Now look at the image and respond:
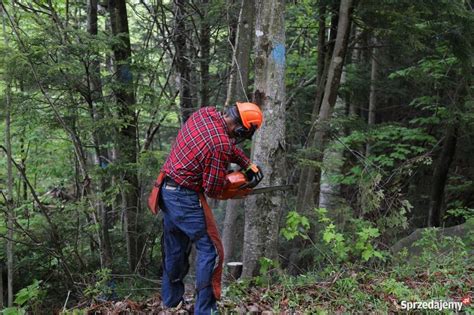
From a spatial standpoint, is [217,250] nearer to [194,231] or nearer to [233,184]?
[194,231]

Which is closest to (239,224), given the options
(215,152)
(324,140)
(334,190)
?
(334,190)

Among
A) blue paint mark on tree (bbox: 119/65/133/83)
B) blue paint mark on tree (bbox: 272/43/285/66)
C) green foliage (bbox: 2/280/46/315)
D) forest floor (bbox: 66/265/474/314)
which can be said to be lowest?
green foliage (bbox: 2/280/46/315)

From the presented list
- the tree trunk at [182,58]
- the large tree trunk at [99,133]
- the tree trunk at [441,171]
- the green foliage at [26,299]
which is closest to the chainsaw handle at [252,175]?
the large tree trunk at [99,133]

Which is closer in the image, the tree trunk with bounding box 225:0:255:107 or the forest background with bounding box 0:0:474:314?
the forest background with bounding box 0:0:474:314

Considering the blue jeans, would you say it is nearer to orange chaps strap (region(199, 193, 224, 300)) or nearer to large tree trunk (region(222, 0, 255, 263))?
orange chaps strap (region(199, 193, 224, 300))

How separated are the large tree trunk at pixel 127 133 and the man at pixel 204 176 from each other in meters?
1.77

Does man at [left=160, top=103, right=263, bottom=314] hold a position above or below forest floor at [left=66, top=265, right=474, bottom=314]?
above

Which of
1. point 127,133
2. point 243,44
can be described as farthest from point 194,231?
point 243,44

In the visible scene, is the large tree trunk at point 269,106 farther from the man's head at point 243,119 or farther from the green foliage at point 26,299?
the green foliage at point 26,299

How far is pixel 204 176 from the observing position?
13.5 ft

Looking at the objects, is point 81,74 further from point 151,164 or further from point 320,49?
point 320,49

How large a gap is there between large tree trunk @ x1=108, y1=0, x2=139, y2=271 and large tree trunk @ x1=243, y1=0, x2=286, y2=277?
1868 millimetres

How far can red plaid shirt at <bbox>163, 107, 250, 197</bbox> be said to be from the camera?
4074 millimetres

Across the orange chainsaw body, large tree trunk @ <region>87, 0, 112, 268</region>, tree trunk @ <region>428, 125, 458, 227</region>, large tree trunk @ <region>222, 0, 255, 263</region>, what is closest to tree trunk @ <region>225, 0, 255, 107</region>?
large tree trunk @ <region>222, 0, 255, 263</region>
